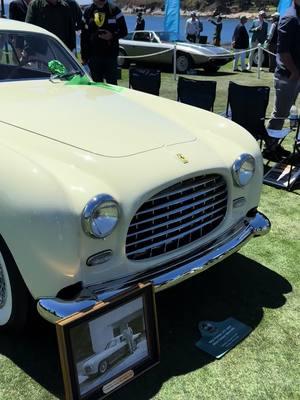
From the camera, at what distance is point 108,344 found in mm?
2289

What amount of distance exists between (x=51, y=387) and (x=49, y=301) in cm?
47

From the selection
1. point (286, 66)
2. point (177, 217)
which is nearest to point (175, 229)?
point (177, 217)

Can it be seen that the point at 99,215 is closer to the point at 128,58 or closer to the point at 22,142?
the point at 22,142

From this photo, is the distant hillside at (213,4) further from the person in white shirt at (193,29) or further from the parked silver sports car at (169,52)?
the parked silver sports car at (169,52)

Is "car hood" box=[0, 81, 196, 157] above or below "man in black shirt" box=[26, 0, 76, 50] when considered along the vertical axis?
below

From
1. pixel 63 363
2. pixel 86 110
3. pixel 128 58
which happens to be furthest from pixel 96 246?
pixel 128 58

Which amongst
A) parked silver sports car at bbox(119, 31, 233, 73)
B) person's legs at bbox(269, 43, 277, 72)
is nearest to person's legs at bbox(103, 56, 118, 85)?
parked silver sports car at bbox(119, 31, 233, 73)

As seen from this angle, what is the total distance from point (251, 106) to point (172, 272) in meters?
3.46

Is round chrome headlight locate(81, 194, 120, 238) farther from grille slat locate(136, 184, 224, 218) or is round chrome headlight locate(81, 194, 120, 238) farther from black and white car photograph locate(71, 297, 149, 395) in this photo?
black and white car photograph locate(71, 297, 149, 395)

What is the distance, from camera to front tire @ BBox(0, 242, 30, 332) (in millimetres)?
2434

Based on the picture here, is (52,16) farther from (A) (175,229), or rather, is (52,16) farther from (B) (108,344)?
(B) (108,344)

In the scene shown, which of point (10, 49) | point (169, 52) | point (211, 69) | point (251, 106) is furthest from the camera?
point (211, 69)

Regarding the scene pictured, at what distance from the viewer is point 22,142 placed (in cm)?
265

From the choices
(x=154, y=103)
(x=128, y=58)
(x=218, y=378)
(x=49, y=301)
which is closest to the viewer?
(x=49, y=301)
